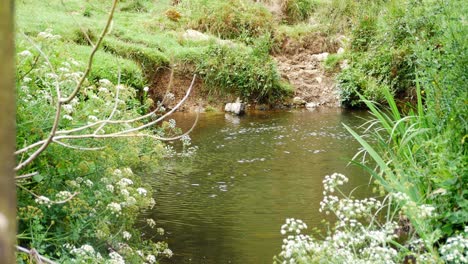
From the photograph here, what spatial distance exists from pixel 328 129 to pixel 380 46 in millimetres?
4499

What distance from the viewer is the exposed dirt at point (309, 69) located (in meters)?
15.4

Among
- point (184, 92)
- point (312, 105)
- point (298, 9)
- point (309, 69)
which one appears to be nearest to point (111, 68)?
point (184, 92)

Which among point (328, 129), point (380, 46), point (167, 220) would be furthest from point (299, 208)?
point (380, 46)

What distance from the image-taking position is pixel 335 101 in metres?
15.1

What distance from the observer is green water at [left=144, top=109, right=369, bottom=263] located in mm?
5684

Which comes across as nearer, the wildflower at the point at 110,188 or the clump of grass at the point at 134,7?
the wildflower at the point at 110,188

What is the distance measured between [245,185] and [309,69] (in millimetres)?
9316

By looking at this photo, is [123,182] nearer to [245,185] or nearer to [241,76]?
[245,185]

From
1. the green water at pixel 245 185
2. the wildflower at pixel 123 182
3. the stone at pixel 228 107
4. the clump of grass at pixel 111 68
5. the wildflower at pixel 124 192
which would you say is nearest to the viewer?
the wildflower at pixel 124 192

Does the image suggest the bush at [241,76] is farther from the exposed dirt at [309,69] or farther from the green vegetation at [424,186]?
the green vegetation at [424,186]

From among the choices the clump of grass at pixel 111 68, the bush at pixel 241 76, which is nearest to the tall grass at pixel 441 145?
the clump of grass at pixel 111 68

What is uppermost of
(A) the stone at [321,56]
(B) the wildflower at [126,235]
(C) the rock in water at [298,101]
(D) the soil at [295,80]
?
(B) the wildflower at [126,235]

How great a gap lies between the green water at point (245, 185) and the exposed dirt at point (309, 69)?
316 centimetres

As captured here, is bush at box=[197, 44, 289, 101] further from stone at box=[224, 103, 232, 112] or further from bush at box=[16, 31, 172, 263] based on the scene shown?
bush at box=[16, 31, 172, 263]
